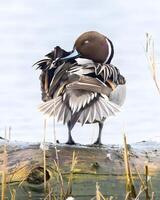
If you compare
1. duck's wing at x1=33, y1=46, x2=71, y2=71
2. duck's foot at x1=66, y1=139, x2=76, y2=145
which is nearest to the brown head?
duck's wing at x1=33, y1=46, x2=71, y2=71

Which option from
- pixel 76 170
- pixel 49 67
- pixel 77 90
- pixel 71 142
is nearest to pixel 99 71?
pixel 77 90

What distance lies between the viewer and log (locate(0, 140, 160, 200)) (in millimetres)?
4047

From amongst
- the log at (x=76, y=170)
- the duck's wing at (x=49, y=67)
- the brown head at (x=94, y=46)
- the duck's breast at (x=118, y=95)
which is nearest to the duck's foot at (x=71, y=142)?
the duck's wing at (x=49, y=67)

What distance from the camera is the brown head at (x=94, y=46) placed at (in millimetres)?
8117

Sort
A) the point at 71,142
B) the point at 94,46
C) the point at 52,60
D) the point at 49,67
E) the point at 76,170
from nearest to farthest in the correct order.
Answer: the point at 76,170 < the point at 71,142 < the point at 49,67 < the point at 52,60 < the point at 94,46

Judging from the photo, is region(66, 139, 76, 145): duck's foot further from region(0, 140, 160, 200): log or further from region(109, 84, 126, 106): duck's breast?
region(0, 140, 160, 200): log

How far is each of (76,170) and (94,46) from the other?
4.19m

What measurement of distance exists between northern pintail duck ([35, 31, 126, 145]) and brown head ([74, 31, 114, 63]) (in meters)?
1.78

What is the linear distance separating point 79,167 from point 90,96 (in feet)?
5.49

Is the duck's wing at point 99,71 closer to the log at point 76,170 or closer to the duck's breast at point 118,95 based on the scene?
the duck's breast at point 118,95

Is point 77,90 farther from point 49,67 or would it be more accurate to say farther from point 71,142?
point 71,142

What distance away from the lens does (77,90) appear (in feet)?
19.2

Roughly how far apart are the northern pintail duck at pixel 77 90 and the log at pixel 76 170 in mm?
1120

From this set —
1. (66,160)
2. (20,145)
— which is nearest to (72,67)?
(20,145)
